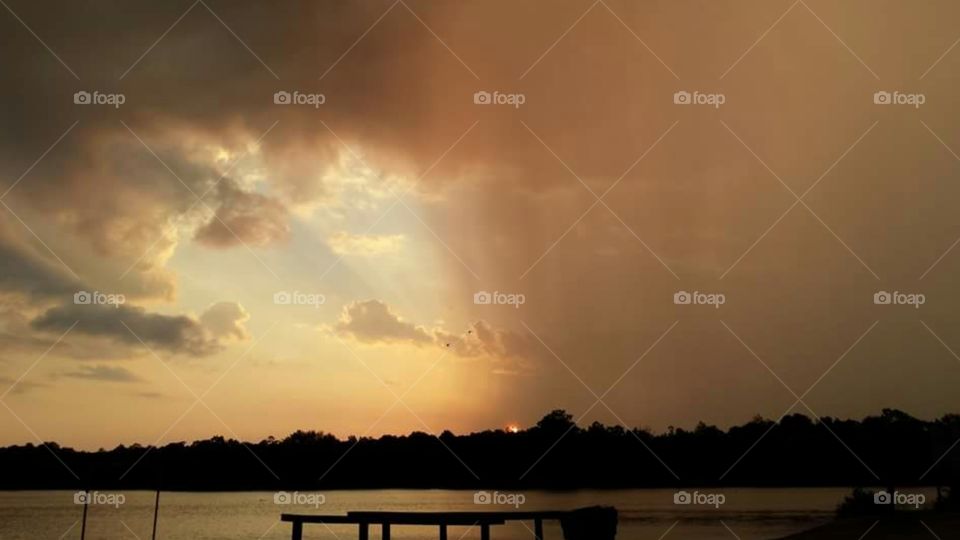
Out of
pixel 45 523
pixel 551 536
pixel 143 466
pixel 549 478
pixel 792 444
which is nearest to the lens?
pixel 551 536

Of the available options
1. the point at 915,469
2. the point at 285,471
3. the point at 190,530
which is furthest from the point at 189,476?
the point at 915,469

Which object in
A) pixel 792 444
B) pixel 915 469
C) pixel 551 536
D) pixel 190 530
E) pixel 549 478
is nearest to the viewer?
pixel 551 536

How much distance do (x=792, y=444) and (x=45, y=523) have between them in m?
81.0

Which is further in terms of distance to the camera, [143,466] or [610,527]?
[143,466]

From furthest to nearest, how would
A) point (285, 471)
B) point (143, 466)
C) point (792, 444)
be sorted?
point (143, 466) < point (285, 471) < point (792, 444)

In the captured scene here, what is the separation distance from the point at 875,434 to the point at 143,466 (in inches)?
4194

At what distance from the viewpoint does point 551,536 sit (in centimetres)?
5847

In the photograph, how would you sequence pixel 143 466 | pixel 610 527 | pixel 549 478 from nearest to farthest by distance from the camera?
1. pixel 610 527
2. pixel 549 478
3. pixel 143 466

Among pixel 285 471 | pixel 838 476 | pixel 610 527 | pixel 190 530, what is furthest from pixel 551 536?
pixel 838 476

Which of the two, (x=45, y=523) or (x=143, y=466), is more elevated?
(x=143, y=466)

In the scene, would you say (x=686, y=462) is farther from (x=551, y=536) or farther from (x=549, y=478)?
(x=551, y=536)

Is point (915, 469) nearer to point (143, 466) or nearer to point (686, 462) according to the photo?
point (686, 462)

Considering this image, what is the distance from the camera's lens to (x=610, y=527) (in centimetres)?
1967

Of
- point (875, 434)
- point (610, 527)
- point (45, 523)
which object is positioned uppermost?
point (875, 434)
